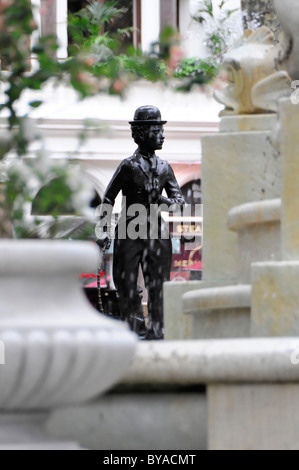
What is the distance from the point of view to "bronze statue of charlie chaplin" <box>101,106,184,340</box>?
32.1 ft

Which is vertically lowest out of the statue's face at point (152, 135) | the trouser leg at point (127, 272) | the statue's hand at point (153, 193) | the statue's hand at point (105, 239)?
the trouser leg at point (127, 272)

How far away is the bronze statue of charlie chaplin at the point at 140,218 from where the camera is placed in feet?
32.1

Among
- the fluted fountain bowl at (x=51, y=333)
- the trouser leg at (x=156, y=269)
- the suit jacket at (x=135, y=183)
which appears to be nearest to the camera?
the fluted fountain bowl at (x=51, y=333)

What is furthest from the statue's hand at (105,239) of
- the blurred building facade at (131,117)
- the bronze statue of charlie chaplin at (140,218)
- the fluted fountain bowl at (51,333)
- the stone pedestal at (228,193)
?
the blurred building facade at (131,117)

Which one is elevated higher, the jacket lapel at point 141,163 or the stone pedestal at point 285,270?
the jacket lapel at point 141,163

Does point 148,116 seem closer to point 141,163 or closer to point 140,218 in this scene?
point 141,163

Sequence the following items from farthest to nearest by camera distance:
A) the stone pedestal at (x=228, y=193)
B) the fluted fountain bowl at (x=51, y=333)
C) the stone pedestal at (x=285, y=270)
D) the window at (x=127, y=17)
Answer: the window at (x=127, y=17)
the stone pedestal at (x=228, y=193)
the stone pedestal at (x=285, y=270)
the fluted fountain bowl at (x=51, y=333)

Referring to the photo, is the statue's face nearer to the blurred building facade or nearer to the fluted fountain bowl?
the fluted fountain bowl

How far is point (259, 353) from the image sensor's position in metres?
3.84

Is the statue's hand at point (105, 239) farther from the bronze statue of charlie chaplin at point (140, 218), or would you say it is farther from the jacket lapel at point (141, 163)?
the jacket lapel at point (141, 163)

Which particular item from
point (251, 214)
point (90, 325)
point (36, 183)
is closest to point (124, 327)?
point (90, 325)

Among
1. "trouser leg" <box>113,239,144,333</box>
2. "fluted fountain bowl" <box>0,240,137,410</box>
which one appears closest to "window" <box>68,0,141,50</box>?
"trouser leg" <box>113,239,144,333</box>
